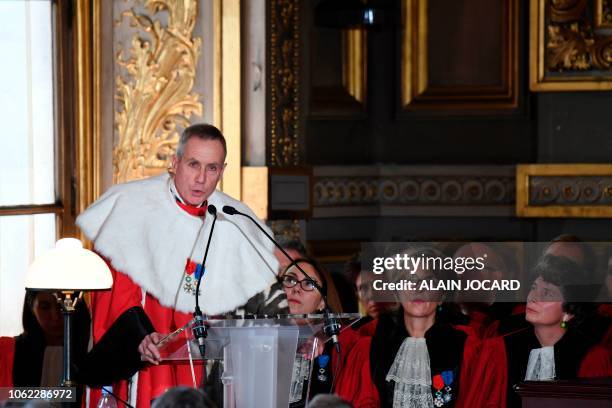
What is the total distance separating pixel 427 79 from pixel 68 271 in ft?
14.4

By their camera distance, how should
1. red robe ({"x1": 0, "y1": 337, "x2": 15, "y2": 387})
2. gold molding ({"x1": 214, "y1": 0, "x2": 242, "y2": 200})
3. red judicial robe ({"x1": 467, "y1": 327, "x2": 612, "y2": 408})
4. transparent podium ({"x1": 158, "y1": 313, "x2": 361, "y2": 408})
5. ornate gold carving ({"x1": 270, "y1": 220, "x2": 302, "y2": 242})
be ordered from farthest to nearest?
ornate gold carving ({"x1": 270, "y1": 220, "x2": 302, "y2": 242}), gold molding ({"x1": 214, "y1": 0, "x2": 242, "y2": 200}), red robe ({"x1": 0, "y1": 337, "x2": 15, "y2": 387}), red judicial robe ({"x1": 467, "y1": 327, "x2": 612, "y2": 408}), transparent podium ({"x1": 158, "y1": 313, "x2": 361, "y2": 408})

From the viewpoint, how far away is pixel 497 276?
655 centimetres

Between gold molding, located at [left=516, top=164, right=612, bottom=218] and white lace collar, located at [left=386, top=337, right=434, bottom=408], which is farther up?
gold molding, located at [left=516, top=164, right=612, bottom=218]

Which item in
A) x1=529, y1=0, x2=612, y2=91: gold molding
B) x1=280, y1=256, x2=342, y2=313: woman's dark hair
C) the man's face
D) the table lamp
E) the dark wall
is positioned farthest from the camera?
→ the dark wall

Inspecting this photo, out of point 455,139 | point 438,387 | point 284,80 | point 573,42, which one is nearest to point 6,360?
point 438,387

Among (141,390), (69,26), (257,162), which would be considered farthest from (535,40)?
(141,390)

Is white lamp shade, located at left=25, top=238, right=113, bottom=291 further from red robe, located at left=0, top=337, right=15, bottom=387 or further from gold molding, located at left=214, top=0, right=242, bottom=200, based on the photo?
gold molding, located at left=214, top=0, right=242, bottom=200

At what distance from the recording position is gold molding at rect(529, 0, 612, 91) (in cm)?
707

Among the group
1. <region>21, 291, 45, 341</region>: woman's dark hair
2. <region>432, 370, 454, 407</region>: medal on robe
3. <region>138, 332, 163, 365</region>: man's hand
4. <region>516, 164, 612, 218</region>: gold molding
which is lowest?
<region>432, 370, 454, 407</region>: medal on robe

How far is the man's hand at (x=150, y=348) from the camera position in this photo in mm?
4059

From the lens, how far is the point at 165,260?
15.5 feet

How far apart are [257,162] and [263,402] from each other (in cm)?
241

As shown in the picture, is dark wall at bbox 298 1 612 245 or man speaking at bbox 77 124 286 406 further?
dark wall at bbox 298 1 612 245

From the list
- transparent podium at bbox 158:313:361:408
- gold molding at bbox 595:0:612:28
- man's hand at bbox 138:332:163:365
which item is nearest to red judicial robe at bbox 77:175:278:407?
man's hand at bbox 138:332:163:365
